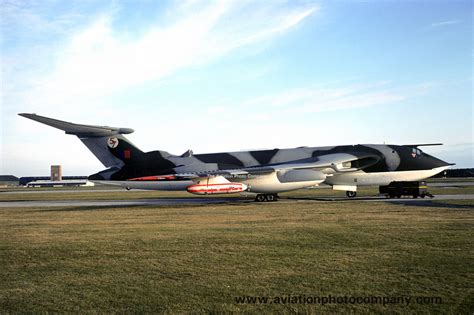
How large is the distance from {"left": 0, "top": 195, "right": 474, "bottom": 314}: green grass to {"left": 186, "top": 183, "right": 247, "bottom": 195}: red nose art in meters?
9.75

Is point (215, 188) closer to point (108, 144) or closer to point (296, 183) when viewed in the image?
point (296, 183)

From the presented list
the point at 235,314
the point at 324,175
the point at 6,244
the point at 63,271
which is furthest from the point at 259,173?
the point at 235,314

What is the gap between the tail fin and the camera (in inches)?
1065

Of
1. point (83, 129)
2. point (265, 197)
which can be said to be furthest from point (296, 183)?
point (83, 129)

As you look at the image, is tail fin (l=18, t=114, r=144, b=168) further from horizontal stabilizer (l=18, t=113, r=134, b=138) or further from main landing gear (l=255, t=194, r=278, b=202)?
main landing gear (l=255, t=194, r=278, b=202)

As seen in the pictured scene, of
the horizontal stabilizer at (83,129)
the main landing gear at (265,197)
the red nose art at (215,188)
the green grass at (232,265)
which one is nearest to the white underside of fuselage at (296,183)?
the red nose art at (215,188)

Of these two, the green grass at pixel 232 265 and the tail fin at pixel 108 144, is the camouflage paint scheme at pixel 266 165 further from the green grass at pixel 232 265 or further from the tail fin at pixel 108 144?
the green grass at pixel 232 265

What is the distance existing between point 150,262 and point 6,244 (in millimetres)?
5850

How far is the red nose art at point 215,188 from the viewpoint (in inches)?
1005

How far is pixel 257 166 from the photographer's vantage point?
30.2m

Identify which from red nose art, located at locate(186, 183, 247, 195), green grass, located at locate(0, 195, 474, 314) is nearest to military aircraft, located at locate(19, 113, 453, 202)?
red nose art, located at locate(186, 183, 247, 195)

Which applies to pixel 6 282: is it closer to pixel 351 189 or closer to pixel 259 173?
pixel 259 173

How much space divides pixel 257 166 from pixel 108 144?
1070 cm

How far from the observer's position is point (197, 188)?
2553 cm
